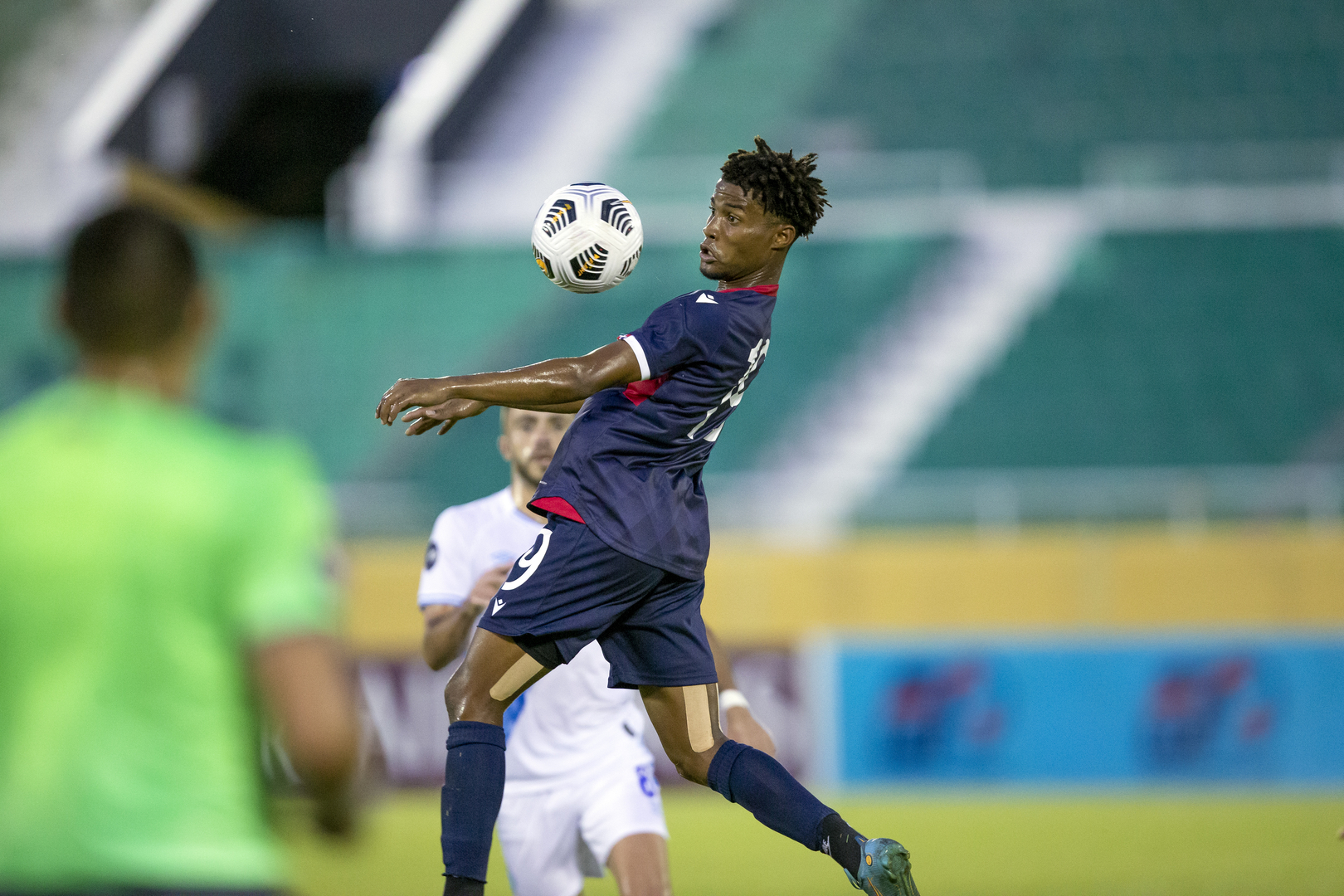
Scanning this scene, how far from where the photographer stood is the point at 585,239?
4699 mm

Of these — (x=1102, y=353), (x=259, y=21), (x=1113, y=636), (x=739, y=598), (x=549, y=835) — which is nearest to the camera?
(x=549, y=835)

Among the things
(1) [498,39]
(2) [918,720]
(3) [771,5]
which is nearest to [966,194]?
(3) [771,5]

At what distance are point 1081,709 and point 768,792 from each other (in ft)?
27.9

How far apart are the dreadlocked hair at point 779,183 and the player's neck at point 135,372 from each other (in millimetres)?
2735

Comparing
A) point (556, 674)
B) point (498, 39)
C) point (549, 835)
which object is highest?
point (498, 39)

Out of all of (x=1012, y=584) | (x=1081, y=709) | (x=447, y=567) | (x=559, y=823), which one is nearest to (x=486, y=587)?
(x=447, y=567)

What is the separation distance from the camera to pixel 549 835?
5.16m

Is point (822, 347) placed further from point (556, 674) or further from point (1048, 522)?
point (556, 674)

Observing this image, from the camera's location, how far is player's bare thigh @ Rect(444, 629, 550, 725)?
165 inches

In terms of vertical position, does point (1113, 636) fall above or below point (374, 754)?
above

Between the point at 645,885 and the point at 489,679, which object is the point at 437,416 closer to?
the point at 489,679

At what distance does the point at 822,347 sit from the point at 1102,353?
10.8 ft

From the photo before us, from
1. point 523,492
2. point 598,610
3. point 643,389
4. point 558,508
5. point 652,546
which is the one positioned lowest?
point 598,610

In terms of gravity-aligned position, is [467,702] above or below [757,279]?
below
